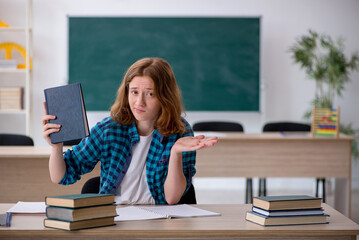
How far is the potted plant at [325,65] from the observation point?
18.1 ft

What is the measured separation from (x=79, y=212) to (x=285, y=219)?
68 centimetres

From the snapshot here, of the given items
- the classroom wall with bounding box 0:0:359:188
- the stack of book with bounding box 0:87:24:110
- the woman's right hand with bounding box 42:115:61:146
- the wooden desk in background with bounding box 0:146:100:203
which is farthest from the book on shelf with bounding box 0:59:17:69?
the woman's right hand with bounding box 42:115:61:146

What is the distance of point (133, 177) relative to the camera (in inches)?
86.0

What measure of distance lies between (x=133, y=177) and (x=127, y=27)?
389 cm

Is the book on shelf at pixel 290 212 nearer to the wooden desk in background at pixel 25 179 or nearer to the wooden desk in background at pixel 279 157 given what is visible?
the wooden desk in background at pixel 25 179

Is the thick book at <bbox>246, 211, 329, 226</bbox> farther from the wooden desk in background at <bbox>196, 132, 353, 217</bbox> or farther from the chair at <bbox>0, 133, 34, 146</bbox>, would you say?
the chair at <bbox>0, 133, 34, 146</bbox>

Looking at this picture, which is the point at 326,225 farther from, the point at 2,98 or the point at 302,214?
the point at 2,98

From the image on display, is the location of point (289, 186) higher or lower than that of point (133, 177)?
lower

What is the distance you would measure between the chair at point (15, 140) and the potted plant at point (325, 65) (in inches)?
120

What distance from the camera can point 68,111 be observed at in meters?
1.90

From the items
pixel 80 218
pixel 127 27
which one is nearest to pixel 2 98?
pixel 127 27

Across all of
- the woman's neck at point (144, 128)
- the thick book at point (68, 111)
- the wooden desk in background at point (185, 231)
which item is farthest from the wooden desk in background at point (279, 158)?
the wooden desk in background at point (185, 231)

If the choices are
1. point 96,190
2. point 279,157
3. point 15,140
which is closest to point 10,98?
point 15,140

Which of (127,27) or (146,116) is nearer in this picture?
(146,116)
